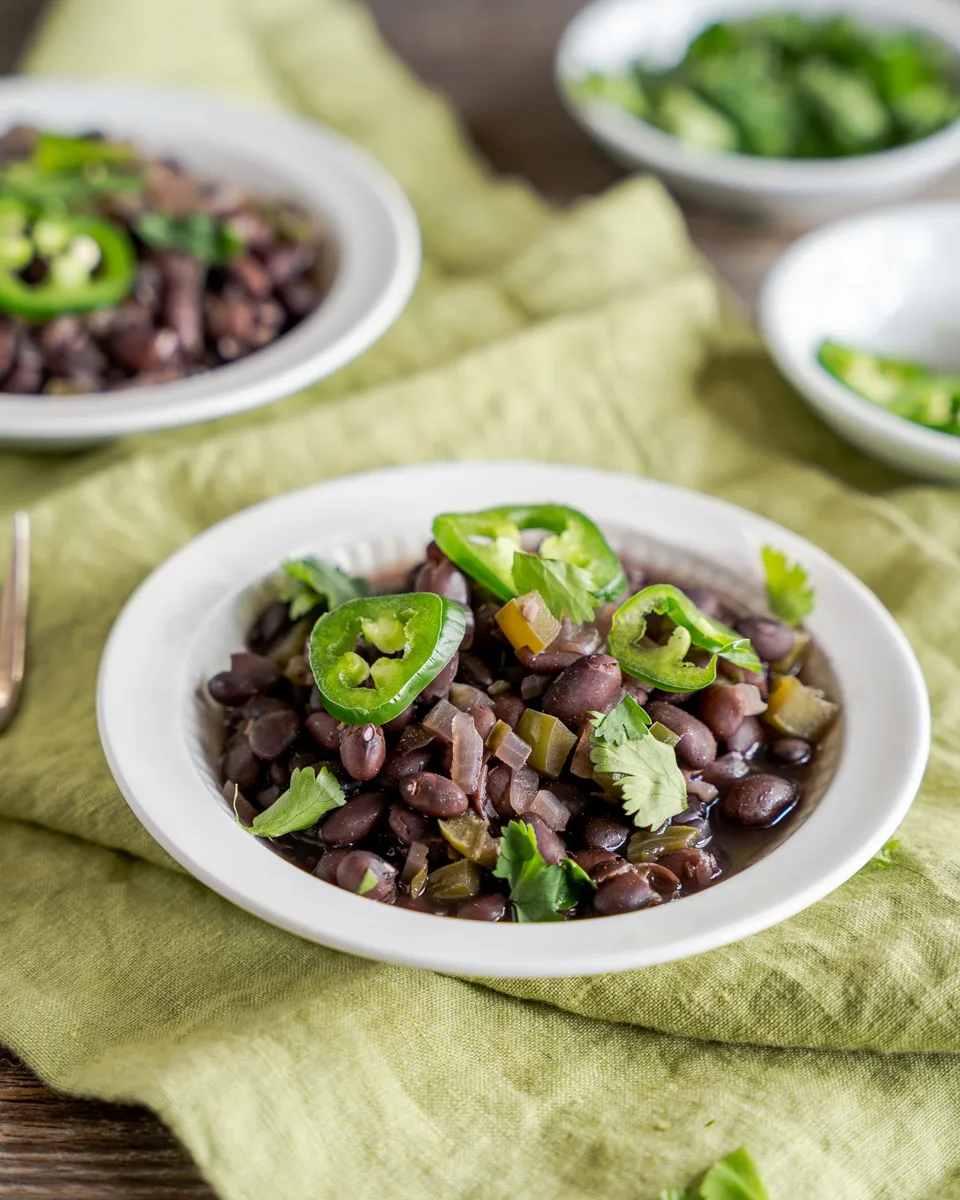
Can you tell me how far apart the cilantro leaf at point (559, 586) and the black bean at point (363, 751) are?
1.21ft

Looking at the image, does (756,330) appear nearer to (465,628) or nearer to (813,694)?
(813,694)

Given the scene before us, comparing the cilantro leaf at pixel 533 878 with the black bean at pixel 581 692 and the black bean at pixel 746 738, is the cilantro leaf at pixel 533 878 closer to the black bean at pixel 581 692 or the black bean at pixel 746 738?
the black bean at pixel 581 692

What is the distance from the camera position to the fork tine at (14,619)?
254 cm

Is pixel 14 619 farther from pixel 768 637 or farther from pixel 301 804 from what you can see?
pixel 768 637

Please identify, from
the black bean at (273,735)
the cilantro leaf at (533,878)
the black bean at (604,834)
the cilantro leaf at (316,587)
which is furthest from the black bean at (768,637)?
the black bean at (273,735)

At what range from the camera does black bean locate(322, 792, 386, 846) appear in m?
1.97

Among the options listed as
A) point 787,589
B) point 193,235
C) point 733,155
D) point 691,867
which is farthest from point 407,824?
point 733,155

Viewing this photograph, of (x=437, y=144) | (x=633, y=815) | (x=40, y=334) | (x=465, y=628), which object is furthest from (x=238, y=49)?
(x=633, y=815)

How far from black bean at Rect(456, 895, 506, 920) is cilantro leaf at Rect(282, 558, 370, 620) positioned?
636 millimetres

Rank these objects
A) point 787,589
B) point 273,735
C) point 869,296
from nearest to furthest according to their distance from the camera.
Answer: point 273,735
point 787,589
point 869,296

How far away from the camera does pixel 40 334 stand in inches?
126

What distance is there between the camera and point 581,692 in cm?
202

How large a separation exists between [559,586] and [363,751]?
433 mm

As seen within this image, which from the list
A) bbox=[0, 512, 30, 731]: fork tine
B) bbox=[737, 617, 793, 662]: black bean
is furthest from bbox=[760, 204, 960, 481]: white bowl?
bbox=[0, 512, 30, 731]: fork tine
